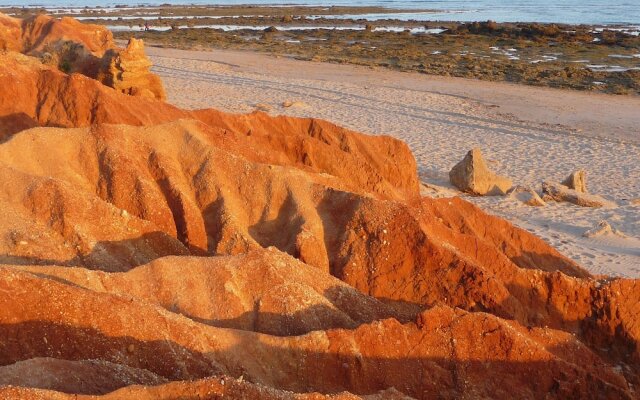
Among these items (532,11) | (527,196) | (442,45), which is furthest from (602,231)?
(532,11)

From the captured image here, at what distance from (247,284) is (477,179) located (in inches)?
455

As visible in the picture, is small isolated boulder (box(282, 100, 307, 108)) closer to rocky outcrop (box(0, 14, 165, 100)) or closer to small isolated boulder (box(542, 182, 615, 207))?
rocky outcrop (box(0, 14, 165, 100))

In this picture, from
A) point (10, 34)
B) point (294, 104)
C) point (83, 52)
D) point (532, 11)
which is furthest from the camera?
point (532, 11)

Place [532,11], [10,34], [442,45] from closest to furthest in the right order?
[10,34]
[442,45]
[532,11]

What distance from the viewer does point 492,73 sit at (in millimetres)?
38188

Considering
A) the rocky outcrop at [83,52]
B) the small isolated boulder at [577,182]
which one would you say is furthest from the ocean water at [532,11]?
the small isolated boulder at [577,182]

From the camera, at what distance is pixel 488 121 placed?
88.9ft

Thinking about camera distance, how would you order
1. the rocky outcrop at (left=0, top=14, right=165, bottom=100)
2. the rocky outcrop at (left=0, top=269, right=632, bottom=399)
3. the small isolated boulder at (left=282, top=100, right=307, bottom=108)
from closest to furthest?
Result: the rocky outcrop at (left=0, top=269, right=632, bottom=399)
the rocky outcrop at (left=0, top=14, right=165, bottom=100)
the small isolated boulder at (left=282, top=100, right=307, bottom=108)

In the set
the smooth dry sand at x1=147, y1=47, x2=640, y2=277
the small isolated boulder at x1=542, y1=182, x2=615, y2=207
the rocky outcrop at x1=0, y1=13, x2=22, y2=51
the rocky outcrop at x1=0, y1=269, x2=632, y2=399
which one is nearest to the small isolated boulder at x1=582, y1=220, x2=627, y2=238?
the smooth dry sand at x1=147, y1=47, x2=640, y2=277

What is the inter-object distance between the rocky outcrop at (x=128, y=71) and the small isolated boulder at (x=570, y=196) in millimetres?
10320

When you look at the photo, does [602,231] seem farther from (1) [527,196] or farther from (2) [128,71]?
(2) [128,71]

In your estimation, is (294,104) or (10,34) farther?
(294,104)

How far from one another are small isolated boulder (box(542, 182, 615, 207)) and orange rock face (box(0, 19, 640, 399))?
5886 mm

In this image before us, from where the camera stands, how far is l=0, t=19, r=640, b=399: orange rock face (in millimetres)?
6344
